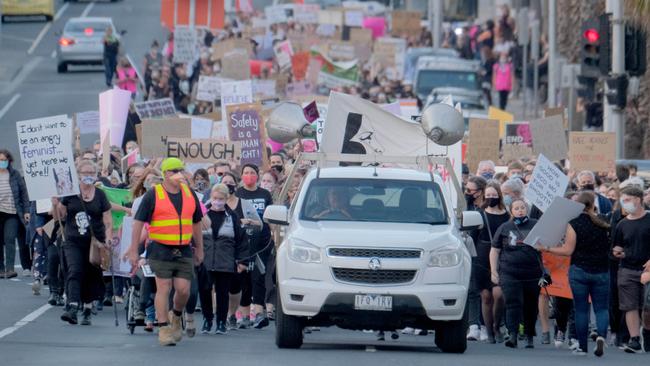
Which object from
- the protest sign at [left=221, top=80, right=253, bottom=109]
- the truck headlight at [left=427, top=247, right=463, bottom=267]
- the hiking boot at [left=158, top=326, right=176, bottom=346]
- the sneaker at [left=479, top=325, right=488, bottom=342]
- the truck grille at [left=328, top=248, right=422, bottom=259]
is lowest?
the sneaker at [left=479, top=325, right=488, bottom=342]

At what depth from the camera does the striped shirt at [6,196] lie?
23.9 metres

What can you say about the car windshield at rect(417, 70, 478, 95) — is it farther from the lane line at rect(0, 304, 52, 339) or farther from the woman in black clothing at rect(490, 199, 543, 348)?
the woman in black clothing at rect(490, 199, 543, 348)

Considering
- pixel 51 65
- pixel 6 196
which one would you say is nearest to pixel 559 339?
pixel 6 196

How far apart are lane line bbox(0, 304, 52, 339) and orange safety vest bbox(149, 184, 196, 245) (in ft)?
6.21

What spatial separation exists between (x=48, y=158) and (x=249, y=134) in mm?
7022

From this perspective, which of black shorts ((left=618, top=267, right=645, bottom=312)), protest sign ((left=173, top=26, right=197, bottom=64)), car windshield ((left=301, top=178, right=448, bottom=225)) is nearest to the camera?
car windshield ((left=301, top=178, right=448, bottom=225))

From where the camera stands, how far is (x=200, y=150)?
25172mm

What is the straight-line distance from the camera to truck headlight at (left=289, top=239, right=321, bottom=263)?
15883mm

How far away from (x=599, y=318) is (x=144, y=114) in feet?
46.1

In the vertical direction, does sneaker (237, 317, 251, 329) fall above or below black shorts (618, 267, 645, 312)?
below

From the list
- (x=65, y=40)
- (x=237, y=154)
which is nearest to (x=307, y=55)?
(x=65, y=40)

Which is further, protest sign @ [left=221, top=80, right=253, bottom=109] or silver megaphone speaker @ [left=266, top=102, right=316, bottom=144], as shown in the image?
protest sign @ [left=221, top=80, right=253, bottom=109]

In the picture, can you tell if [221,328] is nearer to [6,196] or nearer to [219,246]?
[219,246]

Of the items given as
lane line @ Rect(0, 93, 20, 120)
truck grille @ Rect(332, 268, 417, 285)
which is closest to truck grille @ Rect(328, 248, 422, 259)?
truck grille @ Rect(332, 268, 417, 285)
